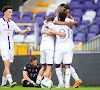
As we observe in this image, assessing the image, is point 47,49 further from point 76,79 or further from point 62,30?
point 76,79

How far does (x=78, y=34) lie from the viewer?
43.9 ft

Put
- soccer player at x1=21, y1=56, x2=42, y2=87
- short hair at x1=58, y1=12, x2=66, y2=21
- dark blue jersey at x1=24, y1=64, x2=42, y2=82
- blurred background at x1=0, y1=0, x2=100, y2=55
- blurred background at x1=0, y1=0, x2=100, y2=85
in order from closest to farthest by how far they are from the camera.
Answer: short hair at x1=58, y1=12, x2=66, y2=21 < soccer player at x1=21, y1=56, x2=42, y2=87 < dark blue jersey at x1=24, y1=64, x2=42, y2=82 < blurred background at x1=0, y1=0, x2=100, y2=85 < blurred background at x1=0, y1=0, x2=100, y2=55

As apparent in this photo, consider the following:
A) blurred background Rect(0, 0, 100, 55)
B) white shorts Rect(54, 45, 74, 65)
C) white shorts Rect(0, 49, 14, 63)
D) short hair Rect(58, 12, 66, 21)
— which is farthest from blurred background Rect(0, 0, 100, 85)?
short hair Rect(58, 12, 66, 21)

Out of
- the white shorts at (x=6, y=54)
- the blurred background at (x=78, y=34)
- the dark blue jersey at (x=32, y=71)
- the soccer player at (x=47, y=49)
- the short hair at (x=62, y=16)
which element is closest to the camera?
the short hair at (x=62, y=16)

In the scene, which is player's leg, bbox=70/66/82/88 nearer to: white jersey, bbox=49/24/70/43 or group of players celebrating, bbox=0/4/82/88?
group of players celebrating, bbox=0/4/82/88

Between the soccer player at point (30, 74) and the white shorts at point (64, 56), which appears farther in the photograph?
the soccer player at point (30, 74)

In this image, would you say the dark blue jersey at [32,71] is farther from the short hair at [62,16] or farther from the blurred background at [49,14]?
the blurred background at [49,14]

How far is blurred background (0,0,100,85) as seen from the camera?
796cm

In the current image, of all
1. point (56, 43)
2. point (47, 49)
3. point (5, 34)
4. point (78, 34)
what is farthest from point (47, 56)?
point (78, 34)

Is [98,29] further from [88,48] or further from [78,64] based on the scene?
[78,64]

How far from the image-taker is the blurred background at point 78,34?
7.96 metres

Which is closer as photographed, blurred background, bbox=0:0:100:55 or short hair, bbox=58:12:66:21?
short hair, bbox=58:12:66:21

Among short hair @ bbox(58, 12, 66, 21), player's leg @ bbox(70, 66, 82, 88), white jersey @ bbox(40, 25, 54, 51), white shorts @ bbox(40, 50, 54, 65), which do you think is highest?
short hair @ bbox(58, 12, 66, 21)

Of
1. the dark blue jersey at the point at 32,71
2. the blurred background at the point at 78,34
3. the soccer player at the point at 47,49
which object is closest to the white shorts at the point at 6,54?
the soccer player at the point at 47,49
